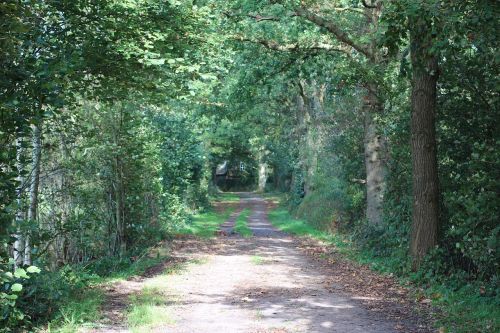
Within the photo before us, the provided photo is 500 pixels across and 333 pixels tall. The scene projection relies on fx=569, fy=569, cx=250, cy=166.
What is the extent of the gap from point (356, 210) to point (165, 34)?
1454 cm

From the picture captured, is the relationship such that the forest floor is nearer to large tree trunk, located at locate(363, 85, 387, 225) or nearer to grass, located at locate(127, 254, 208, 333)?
grass, located at locate(127, 254, 208, 333)

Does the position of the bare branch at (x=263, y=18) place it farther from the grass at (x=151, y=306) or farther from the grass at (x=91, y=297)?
the grass at (x=151, y=306)

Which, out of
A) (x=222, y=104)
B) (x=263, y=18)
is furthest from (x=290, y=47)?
(x=222, y=104)

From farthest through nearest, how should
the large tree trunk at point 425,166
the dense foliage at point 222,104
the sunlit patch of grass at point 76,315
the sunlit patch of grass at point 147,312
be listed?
the large tree trunk at point 425,166, the sunlit patch of grass at point 147,312, the sunlit patch of grass at point 76,315, the dense foliage at point 222,104

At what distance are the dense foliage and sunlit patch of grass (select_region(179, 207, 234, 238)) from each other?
219 cm

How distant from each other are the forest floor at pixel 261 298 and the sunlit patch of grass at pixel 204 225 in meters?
6.55

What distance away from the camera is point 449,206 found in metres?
11.5

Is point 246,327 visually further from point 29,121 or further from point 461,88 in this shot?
point 461,88

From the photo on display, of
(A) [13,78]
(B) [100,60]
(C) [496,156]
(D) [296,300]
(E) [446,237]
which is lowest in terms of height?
(D) [296,300]

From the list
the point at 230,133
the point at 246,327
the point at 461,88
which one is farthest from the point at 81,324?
the point at 230,133

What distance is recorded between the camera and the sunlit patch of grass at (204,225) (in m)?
24.1

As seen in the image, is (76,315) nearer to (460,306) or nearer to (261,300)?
(261,300)


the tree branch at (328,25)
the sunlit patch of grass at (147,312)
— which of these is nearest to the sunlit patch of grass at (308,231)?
the tree branch at (328,25)

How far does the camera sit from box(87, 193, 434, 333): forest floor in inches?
326
